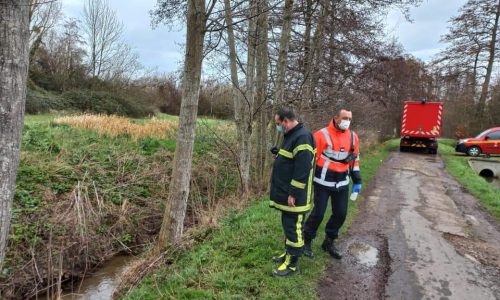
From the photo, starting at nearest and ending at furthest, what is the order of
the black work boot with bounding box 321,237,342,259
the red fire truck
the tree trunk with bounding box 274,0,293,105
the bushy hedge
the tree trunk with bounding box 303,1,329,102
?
1. the black work boot with bounding box 321,237,342,259
2. the tree trunk with bounding box 274,0,293,105
3. the tree trunk with bounding box 303,1,329,102
4. the bushy hedge
5. the red fire truck

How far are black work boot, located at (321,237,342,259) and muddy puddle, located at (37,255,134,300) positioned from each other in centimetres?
320

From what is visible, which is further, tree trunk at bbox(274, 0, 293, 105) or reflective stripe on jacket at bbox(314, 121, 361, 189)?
tree trunk at bbox(274, 0, 293, 105)

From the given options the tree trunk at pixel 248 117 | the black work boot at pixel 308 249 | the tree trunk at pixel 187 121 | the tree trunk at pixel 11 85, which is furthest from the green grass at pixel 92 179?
the black work boot at pixel 308 249

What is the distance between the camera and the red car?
20564 millimetres

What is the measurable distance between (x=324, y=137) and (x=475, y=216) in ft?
17.4

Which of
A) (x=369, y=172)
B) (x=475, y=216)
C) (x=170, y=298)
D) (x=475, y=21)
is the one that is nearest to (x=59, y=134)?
(x=170, y=298)

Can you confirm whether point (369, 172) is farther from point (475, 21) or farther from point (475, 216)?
point (475, 21)

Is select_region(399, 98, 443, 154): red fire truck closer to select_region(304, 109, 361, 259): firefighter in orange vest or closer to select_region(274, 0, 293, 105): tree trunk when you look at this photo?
select_region(274, 0, 293, 105): tree trunk

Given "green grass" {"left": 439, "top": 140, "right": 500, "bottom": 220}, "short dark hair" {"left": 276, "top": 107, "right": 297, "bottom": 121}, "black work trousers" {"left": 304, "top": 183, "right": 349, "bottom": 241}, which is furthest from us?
"green grass" {"left": 439, "top": 140, "right": 500, "bottom": 220}

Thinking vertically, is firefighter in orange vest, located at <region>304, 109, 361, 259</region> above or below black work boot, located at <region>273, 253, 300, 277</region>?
above

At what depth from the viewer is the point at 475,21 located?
2748cm

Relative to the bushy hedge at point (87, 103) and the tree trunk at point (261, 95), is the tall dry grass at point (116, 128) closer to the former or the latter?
the tree trunk at point (261, 95)

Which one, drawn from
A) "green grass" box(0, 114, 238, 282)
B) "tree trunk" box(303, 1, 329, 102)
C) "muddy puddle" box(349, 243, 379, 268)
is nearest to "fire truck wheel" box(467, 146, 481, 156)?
"tree trunk" box(303, 1, 329, 102)

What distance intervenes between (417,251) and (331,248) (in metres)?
1.46
